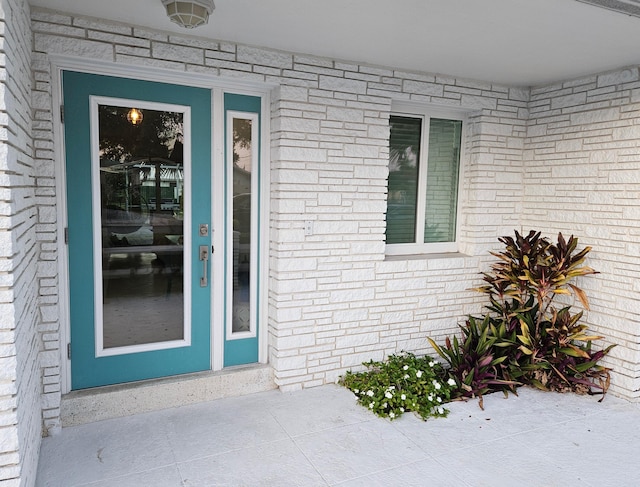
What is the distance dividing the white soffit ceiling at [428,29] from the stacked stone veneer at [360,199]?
0.21 meters

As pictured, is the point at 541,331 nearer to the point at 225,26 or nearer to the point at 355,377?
the point at 355,377

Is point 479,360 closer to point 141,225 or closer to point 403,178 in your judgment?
point 403,178

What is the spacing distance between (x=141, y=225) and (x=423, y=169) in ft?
8.48

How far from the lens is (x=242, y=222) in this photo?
12.9ft

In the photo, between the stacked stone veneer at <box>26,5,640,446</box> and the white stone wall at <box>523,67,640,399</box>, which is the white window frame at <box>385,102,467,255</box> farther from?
the white stone wall at <box>523,67,640,399</box>

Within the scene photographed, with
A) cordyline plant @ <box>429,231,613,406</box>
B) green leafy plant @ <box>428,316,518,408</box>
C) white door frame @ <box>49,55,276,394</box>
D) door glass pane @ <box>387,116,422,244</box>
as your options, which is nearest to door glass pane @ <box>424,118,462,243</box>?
door glass pane @ <box>387,116,422,244</box>

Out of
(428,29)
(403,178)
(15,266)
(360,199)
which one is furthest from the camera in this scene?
(403,178)

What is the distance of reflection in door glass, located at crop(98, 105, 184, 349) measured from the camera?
3.43 m

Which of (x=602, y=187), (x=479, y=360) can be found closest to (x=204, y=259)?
(x=479, y=360)

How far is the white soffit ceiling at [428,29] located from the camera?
2.81 meters

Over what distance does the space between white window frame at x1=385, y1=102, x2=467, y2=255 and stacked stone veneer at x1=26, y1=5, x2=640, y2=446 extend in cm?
8

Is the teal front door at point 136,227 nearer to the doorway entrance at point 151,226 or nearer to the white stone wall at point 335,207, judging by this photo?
the doorway entrance at point 151,226

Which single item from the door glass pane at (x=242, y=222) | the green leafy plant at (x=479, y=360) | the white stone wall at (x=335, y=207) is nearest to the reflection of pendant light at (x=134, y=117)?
the white stone wall at (x=335, y=207)

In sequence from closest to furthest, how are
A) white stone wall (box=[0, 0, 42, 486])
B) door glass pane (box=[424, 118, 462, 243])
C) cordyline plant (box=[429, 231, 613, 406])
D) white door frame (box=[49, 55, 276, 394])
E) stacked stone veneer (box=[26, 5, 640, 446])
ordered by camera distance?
1. white stone wall (box=[0, 0, 42, 486])
2. white door frame (box=[49, 55, 276, 394])
3. stacked stone veneer (box=[26, 5, 640, 446])
4. cordyline plant (box=[429, 231, 613, 406])
5. door glass pane (box=[424, 118, 462, 243])
